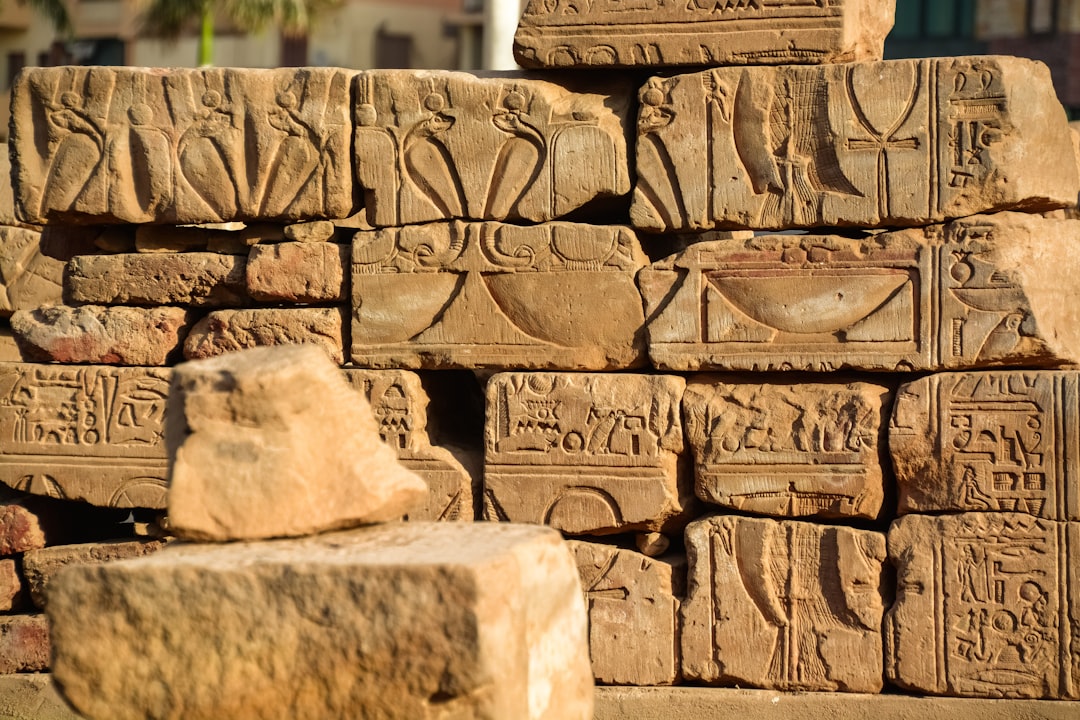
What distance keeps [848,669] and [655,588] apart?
0.78m

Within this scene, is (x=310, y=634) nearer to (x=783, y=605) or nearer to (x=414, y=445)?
(x=414, y=445)

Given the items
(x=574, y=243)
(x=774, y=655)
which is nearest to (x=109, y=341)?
(x=574, y=243)

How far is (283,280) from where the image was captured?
5977 millimetres

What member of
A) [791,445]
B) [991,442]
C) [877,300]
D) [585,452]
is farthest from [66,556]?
[991,442]

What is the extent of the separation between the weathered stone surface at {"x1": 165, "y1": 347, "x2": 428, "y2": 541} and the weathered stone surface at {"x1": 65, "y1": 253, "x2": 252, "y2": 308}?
2.12 meters

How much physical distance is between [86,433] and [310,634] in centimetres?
284

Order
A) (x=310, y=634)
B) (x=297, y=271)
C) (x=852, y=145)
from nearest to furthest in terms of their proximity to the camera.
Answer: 1. (x=310, y=634)
2. (x=852, y=145)
3. (x=297, y=271)

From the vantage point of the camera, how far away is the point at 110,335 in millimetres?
6145

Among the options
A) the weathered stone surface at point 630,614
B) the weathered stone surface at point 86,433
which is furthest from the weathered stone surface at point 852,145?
the weathered stone surface at point 86,433

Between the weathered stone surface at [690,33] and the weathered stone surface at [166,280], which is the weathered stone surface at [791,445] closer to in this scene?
the weathered stone surface at [690,33]

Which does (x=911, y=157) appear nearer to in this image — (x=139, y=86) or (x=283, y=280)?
(x=283, y=280)

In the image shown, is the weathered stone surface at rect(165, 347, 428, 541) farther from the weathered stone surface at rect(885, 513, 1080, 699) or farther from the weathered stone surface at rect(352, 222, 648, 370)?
the weathered stone surface at rect(885, 513, 1080, 699)

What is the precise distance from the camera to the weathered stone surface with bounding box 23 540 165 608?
6105 mm

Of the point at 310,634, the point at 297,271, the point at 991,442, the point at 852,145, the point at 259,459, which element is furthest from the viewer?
the point at 297,271
